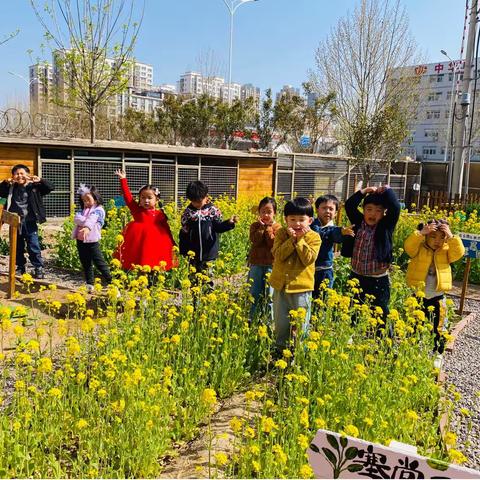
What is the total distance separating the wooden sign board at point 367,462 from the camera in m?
1.57

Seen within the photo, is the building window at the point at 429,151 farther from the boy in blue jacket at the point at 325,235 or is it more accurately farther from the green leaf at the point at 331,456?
the green leaf at the point at 331,456

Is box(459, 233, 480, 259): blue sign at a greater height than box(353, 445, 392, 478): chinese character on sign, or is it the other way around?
box(459, 233, 480, 259): blue sign

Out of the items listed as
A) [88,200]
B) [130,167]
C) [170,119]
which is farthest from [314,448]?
[170,119]

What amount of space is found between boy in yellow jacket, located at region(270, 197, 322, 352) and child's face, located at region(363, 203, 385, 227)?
29.0 inches

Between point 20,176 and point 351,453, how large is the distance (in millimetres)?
5966

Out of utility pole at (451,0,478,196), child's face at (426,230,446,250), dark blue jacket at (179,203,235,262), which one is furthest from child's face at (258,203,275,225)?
utility pole at (451,0,478,196)

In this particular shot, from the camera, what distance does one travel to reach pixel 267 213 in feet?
14.9

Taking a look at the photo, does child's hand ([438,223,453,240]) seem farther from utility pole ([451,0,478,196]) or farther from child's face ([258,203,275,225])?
utility pole ([451,0,478,196])

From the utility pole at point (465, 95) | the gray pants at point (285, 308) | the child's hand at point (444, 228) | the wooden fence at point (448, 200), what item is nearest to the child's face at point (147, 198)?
the gray pants at point (285, 308)

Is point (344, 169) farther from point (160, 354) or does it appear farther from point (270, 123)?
point (160, 354)

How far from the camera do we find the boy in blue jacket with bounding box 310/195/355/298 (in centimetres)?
452

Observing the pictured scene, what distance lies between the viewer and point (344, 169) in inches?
690

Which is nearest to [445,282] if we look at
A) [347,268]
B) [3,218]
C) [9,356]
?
[347,268]

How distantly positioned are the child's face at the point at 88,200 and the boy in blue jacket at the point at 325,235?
2834 millimetres
